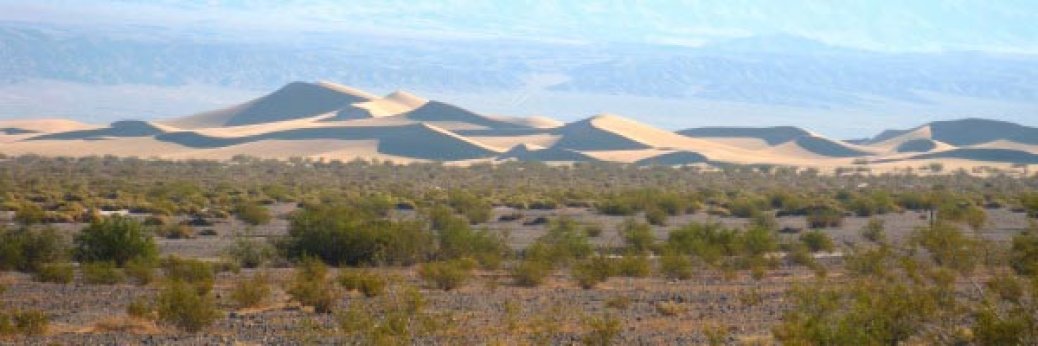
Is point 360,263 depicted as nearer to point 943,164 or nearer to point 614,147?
point 943,164

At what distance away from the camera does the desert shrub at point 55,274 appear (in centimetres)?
2508

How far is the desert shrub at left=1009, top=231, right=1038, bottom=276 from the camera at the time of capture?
2216 cm

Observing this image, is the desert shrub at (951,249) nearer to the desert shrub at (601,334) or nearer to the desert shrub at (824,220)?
the desert shrub at (601,334)

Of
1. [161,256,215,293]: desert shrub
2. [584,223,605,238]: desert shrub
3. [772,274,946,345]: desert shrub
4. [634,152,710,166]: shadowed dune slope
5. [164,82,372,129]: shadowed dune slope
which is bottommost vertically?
[634,152,710,166]: shadowed dune slope

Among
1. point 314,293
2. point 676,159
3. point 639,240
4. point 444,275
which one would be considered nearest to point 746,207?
point 639,240

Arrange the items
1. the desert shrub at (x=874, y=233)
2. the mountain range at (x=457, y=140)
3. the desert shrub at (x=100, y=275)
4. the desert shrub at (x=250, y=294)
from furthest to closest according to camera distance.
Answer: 1. the mountain range at (x=457, y=140)
2. the desert shrub at (x=874, y=233)
3. the desert shrub at (x=100, y=275)
4. the desert shrub at (x=250, y=294)

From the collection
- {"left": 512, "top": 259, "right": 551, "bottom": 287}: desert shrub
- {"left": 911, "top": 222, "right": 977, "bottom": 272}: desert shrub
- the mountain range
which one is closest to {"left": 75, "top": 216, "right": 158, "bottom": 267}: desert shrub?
{"left": 512, "top": 259, "right": 551, "bottom": 287}: desert shrub

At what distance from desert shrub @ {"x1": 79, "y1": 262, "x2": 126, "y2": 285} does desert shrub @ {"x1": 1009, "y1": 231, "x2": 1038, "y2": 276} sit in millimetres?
13436

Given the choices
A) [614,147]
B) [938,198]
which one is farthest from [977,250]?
[614,147]

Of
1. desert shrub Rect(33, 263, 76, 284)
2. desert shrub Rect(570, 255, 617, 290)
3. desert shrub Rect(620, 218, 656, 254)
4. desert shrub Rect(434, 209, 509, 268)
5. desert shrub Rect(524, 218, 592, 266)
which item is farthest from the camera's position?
desert shrub Rect(620, 218, 656, 254)

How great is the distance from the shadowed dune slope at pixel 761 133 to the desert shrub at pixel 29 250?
130 m

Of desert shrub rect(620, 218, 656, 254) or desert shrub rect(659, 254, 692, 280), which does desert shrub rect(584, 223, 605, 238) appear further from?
desert shrub rect(659, 254, 692, 280)

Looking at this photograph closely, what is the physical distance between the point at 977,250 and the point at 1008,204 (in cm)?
2685

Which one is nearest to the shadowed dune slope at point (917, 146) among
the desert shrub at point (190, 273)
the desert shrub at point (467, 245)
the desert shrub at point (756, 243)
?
the desert shrub at point (756, 243)
